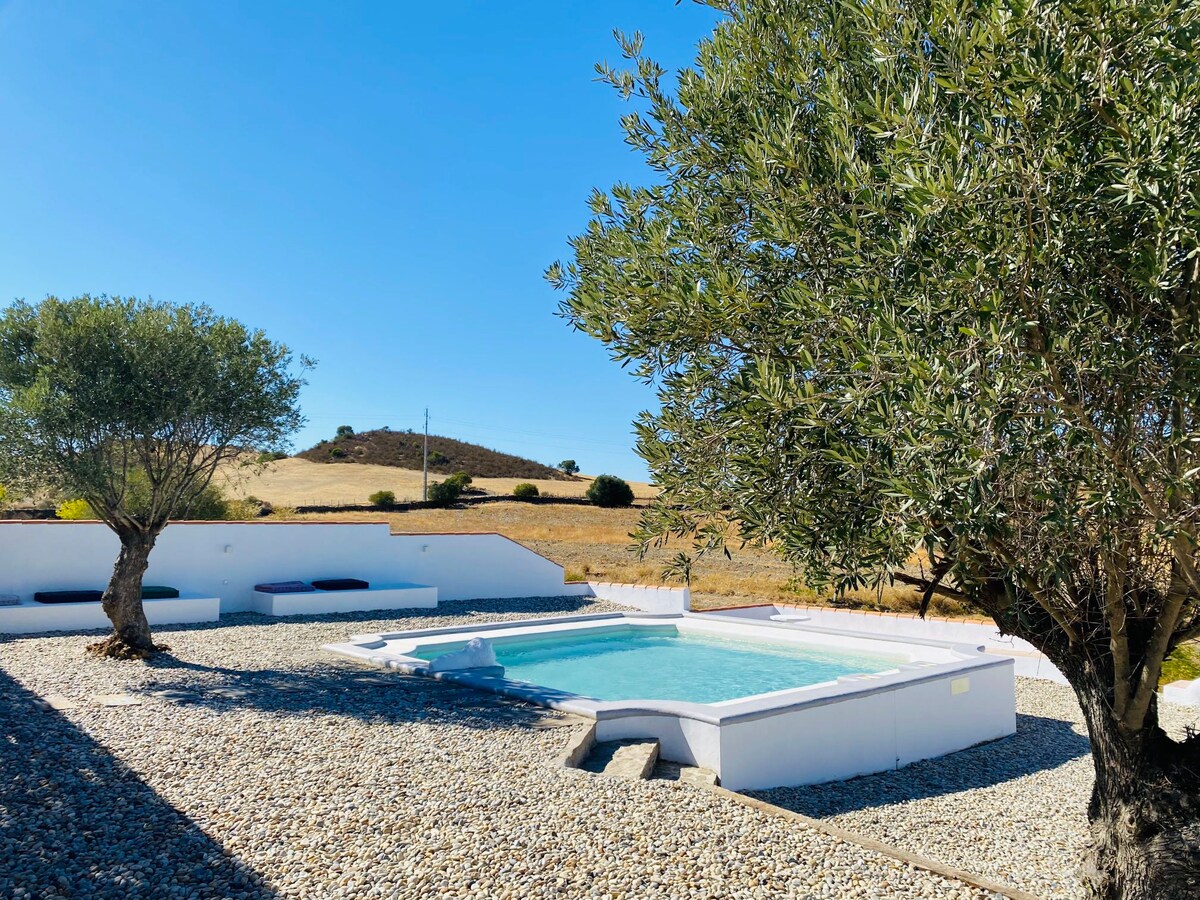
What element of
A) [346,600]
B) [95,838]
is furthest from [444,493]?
[95,838]

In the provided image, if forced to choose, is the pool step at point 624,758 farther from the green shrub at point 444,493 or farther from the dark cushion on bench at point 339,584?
the green shrub at point 444,493

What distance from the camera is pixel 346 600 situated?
18.0 meters

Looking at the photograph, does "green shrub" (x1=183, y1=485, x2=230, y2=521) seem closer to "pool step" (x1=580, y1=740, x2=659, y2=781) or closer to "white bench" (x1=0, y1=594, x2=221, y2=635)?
"white bench" (x1=0, y1=594, x2=221, y2=635)

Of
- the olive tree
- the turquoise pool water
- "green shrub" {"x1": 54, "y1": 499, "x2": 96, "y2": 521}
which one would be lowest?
the turquoise pool water

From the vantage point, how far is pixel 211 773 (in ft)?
21.8

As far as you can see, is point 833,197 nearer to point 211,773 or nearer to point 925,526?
point 925,526

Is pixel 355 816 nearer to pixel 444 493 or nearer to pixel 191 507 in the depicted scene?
pixel 191 507

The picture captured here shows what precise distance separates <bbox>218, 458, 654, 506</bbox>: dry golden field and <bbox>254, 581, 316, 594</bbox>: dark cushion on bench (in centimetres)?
2832

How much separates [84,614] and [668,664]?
10.7 meters

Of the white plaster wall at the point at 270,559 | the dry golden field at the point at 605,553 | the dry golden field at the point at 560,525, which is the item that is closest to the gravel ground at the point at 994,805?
the dry golden field at the point at 560,525

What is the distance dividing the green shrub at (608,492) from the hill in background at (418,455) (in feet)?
59.0

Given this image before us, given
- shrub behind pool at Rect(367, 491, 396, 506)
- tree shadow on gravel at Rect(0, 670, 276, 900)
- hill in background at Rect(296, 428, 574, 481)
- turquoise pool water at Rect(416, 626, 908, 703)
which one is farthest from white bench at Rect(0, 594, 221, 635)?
hill in background at Rect(296, 428, 574, 481)

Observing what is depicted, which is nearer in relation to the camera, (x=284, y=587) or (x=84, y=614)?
(x=84, y=614)

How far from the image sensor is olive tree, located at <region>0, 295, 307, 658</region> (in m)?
10.7
